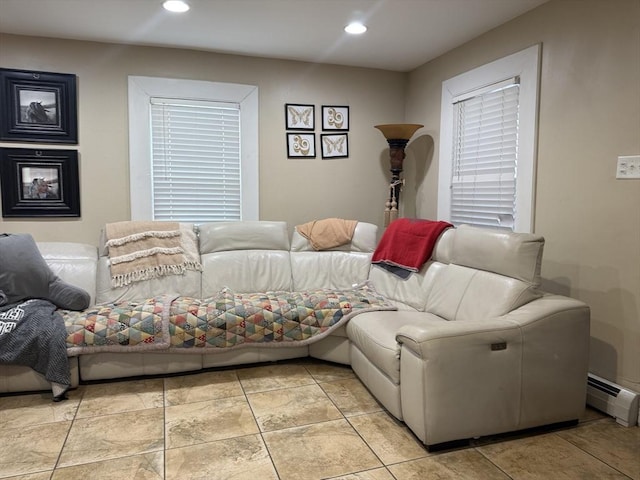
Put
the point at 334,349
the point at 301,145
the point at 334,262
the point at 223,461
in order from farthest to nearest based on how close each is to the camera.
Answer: the point at 301,145
the point at 334,262
the point at 334,349
the point at 223,461

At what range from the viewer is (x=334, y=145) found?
431 cm

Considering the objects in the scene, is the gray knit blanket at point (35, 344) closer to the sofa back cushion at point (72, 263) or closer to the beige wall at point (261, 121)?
the sofa back cushion at point (72, 263)

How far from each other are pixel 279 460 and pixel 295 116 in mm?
2997

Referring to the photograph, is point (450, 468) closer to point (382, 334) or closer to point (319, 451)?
point (319, 451)

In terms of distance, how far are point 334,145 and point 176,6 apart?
1.86 metres

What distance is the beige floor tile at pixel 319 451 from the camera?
1.98 metres

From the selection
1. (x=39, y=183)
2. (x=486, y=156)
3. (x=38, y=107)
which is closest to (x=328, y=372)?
(x=486, y=156)

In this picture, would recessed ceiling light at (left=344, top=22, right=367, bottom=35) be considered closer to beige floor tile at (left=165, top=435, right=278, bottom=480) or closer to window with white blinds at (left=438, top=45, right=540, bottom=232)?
window with white blinds at (left=438, top=45, right=540, bottom=232)

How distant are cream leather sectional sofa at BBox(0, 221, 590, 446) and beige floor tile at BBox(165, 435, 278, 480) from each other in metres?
0.73

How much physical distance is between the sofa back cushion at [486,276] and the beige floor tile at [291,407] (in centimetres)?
95

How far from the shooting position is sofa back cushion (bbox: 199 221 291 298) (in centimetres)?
359

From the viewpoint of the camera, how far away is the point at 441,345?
2.06 meters

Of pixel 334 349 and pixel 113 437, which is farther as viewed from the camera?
pixel 334 349

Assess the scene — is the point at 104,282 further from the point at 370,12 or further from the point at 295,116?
the point at 370,12
